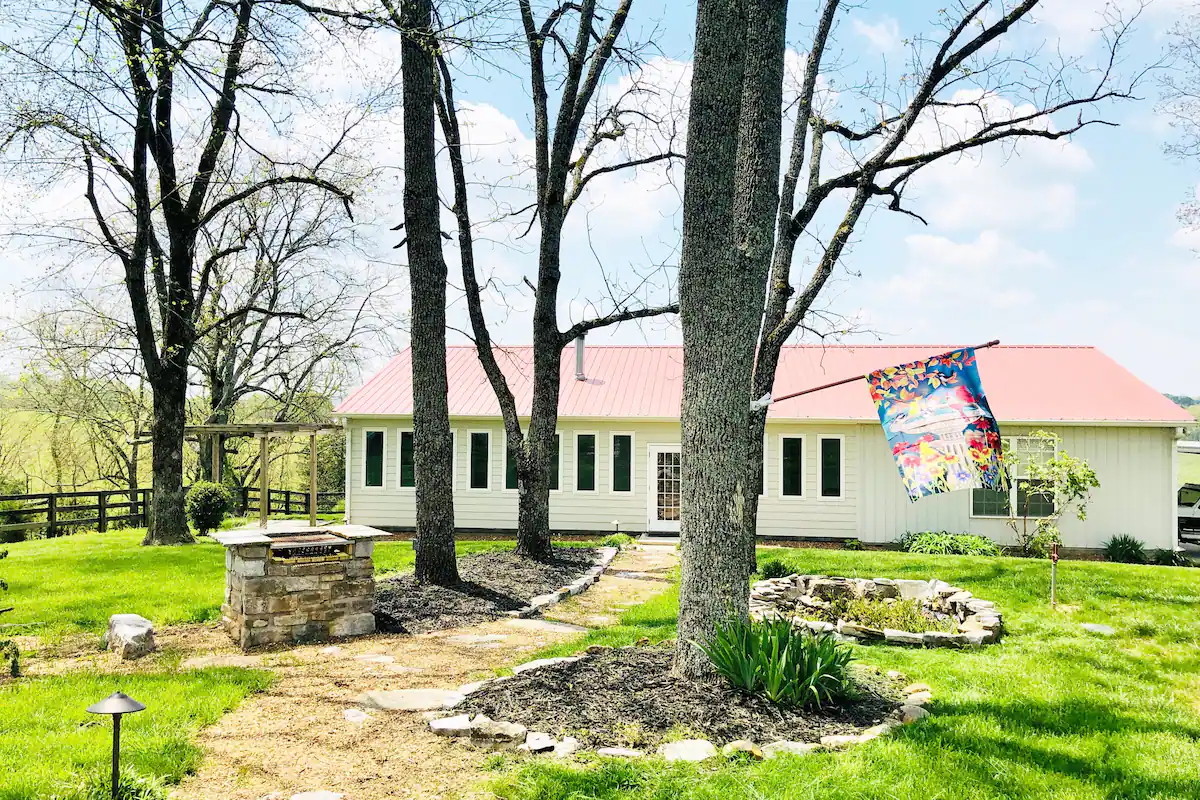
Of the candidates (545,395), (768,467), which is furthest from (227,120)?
(768,467)

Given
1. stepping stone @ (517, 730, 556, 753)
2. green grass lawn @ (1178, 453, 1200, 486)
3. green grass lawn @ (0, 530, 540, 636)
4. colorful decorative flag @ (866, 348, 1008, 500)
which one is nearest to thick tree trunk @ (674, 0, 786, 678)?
stepping stone @ (517, 730, 556, 753)

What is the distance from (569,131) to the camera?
38.7 feet

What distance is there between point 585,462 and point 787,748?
14.0 meters

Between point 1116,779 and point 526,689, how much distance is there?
328 cm

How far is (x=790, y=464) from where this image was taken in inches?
688

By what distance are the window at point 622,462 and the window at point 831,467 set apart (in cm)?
419

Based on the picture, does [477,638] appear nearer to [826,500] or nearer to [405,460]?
[826,500]

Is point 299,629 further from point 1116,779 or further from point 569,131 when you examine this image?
point 569,131

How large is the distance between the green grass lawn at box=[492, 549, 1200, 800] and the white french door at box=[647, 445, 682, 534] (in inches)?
370

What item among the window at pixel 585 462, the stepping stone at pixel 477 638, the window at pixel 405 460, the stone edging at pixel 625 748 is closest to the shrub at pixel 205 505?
the window at pixel 405 460

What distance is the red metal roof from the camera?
54.9 ft

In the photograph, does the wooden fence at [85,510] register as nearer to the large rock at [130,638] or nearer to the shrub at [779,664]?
the large rock at [130,638]

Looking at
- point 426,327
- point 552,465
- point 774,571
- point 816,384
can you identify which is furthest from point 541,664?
point 816,384

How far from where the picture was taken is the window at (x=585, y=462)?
18.1 metres
